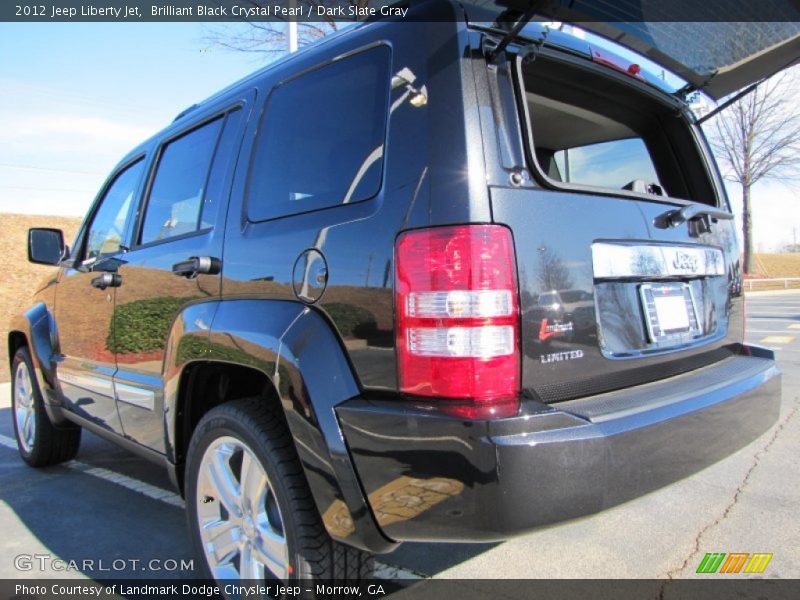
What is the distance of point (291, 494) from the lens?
1.83 m

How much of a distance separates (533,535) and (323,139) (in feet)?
4.92

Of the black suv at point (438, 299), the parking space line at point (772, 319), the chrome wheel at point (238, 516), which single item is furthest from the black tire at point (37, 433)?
the parking space line at point (772, 319)

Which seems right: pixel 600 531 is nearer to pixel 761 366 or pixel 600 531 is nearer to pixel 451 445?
pixel 761 366

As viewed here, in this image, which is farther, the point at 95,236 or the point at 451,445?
the point at 95,236

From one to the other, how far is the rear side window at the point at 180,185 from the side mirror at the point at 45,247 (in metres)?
1.20

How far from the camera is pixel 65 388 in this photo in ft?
11.9

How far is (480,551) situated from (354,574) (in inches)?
39.2

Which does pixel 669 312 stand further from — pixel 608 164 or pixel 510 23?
pixel 510 23

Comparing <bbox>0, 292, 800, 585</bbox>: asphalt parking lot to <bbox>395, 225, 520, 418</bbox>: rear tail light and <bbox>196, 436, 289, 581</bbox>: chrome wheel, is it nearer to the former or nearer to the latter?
<bbox>196, 436, 289, 581</bbox>: chrome wheel

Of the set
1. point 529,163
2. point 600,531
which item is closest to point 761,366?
point 600,531

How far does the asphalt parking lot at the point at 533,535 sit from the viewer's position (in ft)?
8.34

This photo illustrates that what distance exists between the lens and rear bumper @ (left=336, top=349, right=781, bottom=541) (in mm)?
1475

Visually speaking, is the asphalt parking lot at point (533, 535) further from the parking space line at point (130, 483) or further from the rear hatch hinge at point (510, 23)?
the rear hatch hinge at point (510, 23)

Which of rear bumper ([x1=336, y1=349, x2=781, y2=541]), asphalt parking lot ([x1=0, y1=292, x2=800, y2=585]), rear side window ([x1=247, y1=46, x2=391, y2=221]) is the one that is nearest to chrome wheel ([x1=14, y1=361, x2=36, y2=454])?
asphalt parking lot ([x1=0, y1=292, x2=800, y2=585])
